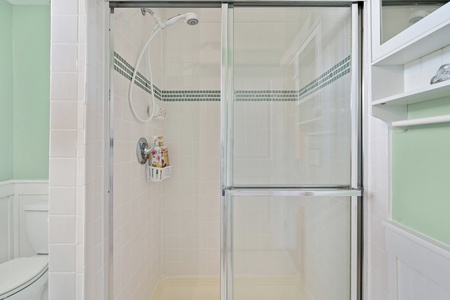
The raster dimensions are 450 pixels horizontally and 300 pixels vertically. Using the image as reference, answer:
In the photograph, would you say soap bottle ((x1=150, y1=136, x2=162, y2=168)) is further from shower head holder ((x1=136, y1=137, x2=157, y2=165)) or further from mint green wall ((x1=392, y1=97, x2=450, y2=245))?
mint green wall ((x1=392, y1=97, x2=450, y2=245))

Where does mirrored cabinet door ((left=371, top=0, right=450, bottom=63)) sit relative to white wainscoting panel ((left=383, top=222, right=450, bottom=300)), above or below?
above

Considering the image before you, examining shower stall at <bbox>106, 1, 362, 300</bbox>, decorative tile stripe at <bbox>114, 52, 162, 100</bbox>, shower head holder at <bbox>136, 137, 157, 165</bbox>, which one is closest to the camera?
shower stall at <bbox>106, 1, 362, 300</bbox>

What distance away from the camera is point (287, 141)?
1247 mm

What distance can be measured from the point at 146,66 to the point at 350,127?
1.41 m

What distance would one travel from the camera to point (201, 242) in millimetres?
2297

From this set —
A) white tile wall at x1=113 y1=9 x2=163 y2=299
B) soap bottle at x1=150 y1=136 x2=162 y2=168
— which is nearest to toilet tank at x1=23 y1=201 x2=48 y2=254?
white tile wall at x1=113 y1=9 x2=163 y2=299

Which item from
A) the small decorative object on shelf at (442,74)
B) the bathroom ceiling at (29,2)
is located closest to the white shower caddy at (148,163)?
the bathroom ceiling at (29,2)

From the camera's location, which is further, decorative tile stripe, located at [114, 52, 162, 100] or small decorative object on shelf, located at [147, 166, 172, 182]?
small decorative object on shelf, located at [147, 166, 172, 182]

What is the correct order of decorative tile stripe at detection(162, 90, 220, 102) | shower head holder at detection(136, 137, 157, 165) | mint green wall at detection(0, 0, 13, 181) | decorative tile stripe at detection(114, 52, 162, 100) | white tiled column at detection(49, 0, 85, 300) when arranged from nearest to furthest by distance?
white tiled column at detection(49, 0, 85, 300) < decorative tile stripe at detection(114, 52, 162, 100) < shower head holder at detection(136, 137, 157, 165) < mint green wall at detection(0, 0, 13, 181) < decorative tile stripe at detection(162, 90, 220, 102)

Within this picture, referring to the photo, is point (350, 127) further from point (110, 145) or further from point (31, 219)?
point (31, 219)

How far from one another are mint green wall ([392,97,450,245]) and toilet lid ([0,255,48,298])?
1897 millimetres

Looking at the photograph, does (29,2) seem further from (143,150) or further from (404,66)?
(404,66)

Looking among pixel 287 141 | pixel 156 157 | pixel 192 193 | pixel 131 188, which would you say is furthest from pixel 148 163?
pixel 287 141

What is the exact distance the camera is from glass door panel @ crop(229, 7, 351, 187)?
1239mm
